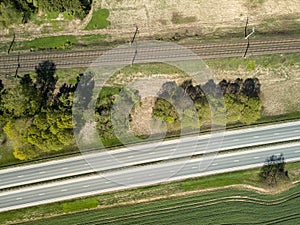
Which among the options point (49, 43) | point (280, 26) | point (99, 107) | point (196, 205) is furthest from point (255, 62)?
point (49, 43)

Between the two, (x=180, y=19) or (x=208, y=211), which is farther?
(x=180, y=19)

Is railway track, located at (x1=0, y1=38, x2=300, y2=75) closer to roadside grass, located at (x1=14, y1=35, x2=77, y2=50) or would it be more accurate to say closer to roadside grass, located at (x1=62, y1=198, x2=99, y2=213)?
roadside grass, located at (x1=14, y1=35, x2=77, y2=50)

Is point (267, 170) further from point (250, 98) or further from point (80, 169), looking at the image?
point (80, 169)

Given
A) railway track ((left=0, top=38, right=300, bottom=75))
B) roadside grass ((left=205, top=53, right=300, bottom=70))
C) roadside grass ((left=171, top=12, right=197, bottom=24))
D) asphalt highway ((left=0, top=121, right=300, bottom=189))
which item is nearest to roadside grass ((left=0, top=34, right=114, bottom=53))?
railway track ((left=0, top=38, right=300, bottom=75))

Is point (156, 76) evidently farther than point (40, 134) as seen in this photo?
Yes

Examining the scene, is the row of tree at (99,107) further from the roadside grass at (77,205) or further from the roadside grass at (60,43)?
the roadside grass at (77,205)

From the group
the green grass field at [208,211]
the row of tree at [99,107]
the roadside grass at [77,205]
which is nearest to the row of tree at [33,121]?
the row of tree at [99,107]

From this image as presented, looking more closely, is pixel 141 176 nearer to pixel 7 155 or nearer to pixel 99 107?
pixel 99 107

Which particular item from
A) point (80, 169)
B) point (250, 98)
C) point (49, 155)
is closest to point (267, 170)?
point (250, 98)
